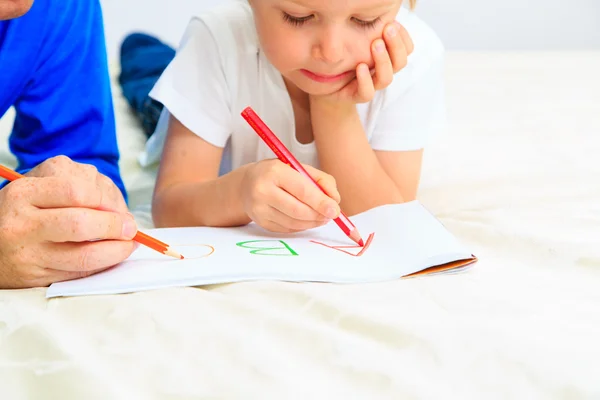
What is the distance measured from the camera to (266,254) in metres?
0.66

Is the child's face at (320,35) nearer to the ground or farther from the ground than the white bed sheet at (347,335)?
farther from the ground

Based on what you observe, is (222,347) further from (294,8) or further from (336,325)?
(294,8)

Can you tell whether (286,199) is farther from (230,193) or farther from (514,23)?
(514,23)

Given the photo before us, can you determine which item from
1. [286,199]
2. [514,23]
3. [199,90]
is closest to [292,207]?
[286,199]

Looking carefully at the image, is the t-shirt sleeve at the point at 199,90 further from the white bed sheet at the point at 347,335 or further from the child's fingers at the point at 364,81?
the white bed sheet at the point at 347,335

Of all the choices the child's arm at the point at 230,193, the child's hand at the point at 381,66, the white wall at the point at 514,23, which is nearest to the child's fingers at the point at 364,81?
the child's hand at the point at 381,66

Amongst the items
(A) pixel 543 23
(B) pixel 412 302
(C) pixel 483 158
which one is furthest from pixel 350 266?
(A) pixel 543 23

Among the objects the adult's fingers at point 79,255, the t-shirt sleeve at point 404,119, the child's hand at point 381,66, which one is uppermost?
the child's hand at point 381,66

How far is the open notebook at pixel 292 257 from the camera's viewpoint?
600mm

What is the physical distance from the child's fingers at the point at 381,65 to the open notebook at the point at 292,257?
15 centimetres

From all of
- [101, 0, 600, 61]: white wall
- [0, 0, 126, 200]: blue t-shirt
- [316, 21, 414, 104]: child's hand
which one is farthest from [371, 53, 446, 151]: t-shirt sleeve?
[101, 0, 600, 61]: white wall

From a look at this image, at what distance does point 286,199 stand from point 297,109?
Result: 285 millimetres

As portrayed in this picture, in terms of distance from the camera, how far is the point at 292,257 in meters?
0.65

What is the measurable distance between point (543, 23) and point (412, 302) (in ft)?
6.47
